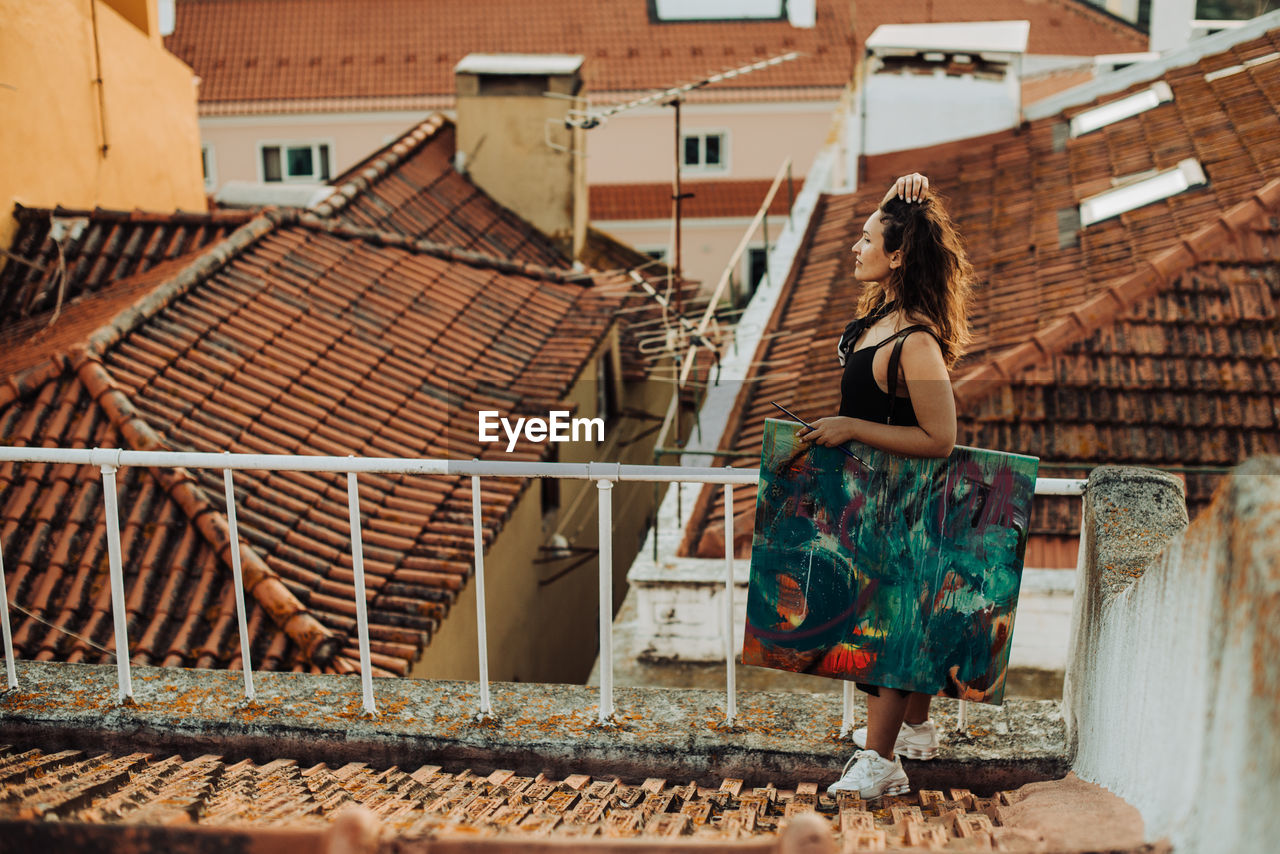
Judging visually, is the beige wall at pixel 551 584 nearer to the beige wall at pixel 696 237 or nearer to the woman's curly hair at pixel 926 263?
the woman's curly hair at pixel 926 263

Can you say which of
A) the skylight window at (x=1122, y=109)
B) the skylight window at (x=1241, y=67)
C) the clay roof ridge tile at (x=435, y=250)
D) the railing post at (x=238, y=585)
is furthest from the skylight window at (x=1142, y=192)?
the railing post at (x=238, y=585)

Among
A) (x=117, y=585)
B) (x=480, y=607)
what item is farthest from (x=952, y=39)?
(x=117, y=585)

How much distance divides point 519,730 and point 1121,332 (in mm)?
5515

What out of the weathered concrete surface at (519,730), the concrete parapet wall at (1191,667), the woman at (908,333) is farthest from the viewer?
the weathered concrete surface at (519,730)

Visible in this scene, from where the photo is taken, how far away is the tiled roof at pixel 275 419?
21.1 ft

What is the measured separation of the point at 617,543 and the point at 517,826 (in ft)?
33.7

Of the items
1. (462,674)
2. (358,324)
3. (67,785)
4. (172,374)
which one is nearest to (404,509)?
(462,674)

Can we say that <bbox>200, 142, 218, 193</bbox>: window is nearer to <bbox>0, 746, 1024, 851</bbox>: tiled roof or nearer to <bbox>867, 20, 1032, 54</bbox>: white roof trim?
<bbox>867, 20, 1032, 54</bbox>: white roof trim

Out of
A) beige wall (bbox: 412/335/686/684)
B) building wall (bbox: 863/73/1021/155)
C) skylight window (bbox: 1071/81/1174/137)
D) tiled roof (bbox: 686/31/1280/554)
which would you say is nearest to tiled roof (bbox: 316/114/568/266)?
beige wall (bbox: 412/335/686/684)

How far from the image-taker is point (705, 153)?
1206 inches

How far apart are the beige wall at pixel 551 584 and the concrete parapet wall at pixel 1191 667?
143 inches

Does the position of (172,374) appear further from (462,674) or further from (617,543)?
(617,543)

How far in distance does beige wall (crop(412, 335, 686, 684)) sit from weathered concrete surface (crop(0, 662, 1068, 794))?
302 cm

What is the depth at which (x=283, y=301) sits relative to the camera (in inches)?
384
